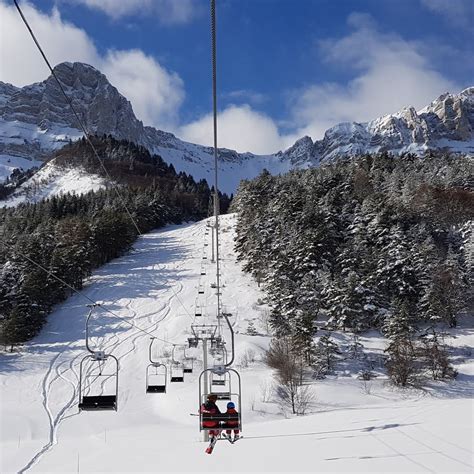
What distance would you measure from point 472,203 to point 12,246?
60058 mm

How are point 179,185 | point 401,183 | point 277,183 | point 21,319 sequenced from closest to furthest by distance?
1. point 21,319
2. point 401,183
3. point 277,183
4. point 179,185

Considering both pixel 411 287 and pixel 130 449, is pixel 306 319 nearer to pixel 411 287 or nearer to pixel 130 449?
pixel 411 287

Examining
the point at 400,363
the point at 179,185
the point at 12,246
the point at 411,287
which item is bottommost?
the point at 400,363

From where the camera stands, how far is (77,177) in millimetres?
159500

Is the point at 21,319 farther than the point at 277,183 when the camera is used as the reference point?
No

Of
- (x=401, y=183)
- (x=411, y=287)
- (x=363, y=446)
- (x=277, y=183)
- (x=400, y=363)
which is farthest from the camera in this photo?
(x=277, y=183)

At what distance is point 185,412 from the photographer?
32.4m

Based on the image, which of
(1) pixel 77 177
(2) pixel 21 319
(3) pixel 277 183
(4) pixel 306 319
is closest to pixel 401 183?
(3) pixel 277 183

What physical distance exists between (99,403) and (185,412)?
1696 centimetres

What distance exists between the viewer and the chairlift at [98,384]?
16688 mm

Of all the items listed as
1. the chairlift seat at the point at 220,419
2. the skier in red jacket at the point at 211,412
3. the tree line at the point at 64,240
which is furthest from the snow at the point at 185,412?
the chairlift seat at the point at 220,419

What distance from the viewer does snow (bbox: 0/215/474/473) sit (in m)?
18.0

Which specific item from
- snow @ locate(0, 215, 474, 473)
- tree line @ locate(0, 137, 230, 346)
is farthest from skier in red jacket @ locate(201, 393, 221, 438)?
tree line @ locate(0, 137, 230, 346)

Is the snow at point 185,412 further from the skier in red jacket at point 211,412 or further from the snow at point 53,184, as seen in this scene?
the snow at point 53,184
